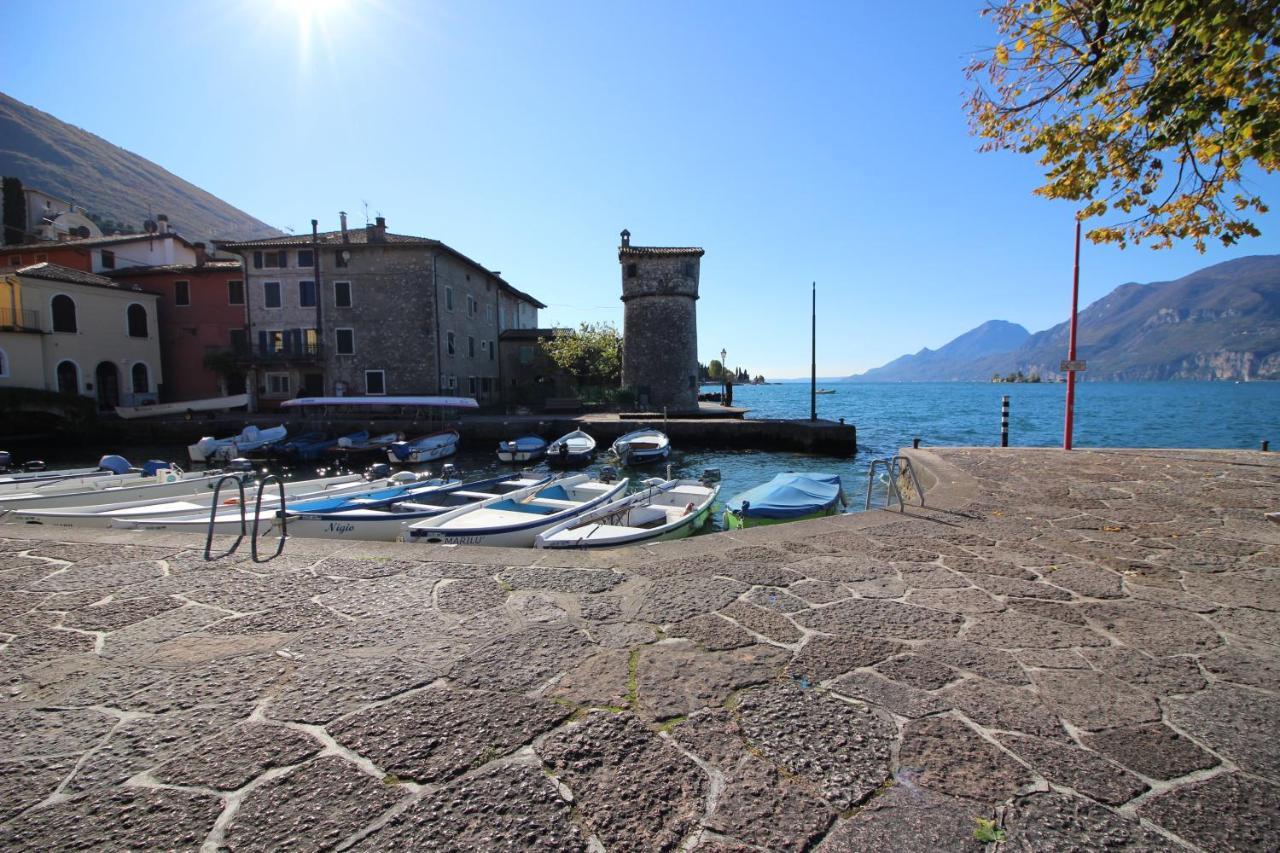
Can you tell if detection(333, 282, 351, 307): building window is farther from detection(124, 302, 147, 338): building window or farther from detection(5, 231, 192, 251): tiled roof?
detection(5, 231, 192, 251): tiled roof

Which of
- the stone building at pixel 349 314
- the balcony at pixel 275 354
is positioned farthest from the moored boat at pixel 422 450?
the balcony at pixel 275 354

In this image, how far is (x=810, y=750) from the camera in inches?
90.4

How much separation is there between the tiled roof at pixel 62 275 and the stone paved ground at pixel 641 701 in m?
37.3

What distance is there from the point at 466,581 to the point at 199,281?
42.6 meters

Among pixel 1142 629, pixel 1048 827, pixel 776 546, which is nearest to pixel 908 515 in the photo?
pixel 776 546

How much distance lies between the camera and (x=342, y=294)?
34.0 m

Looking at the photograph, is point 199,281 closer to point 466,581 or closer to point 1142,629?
point 466,581

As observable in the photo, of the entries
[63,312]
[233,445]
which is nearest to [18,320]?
[63,312]

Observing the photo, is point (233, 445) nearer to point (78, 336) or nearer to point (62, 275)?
point (78, 336)

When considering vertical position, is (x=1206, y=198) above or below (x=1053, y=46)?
below

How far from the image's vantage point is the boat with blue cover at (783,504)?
11.8m

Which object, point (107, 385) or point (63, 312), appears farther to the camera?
point (107, 385)

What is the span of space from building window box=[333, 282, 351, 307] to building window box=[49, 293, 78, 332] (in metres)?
13.2

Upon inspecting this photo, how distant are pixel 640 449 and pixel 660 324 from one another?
47.7ft
